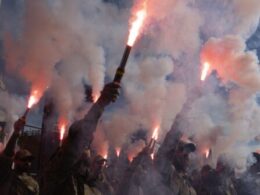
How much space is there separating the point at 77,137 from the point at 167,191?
4494 millimetres

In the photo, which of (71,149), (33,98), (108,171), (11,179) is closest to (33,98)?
(33,98)

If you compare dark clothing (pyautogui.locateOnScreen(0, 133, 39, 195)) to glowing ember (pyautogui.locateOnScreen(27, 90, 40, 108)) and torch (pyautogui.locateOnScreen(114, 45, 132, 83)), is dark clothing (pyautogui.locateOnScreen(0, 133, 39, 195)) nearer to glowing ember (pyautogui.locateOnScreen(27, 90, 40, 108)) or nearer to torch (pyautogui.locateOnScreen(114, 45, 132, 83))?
glowing ember (pyautogui.locateOnScreen(27, 90, 40, 108))

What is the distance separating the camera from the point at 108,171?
411 inches

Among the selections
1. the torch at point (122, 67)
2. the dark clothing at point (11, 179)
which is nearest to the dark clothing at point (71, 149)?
the torch at point (122, 67)

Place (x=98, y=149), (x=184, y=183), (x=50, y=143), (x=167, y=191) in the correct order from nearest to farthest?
(x=167, y=191), (x=184, y=183), (x=98, y=149), (x=50, y=143)

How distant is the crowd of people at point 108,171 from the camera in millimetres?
3518

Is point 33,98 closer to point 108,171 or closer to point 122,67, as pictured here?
point 122,67

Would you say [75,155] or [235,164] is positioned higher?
[235,164]

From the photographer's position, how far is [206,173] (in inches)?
397

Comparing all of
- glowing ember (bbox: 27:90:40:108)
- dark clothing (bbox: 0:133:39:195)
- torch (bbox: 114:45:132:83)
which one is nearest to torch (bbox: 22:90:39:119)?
glowing ember (bbox: 27:90:40:108)

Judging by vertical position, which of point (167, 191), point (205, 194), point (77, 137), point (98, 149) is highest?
point (98, 149)

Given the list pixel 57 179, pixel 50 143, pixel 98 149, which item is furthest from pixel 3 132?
pixel 57 179

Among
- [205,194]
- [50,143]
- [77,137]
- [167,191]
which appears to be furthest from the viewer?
[50,143]

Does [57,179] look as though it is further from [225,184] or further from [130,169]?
[225,184]
